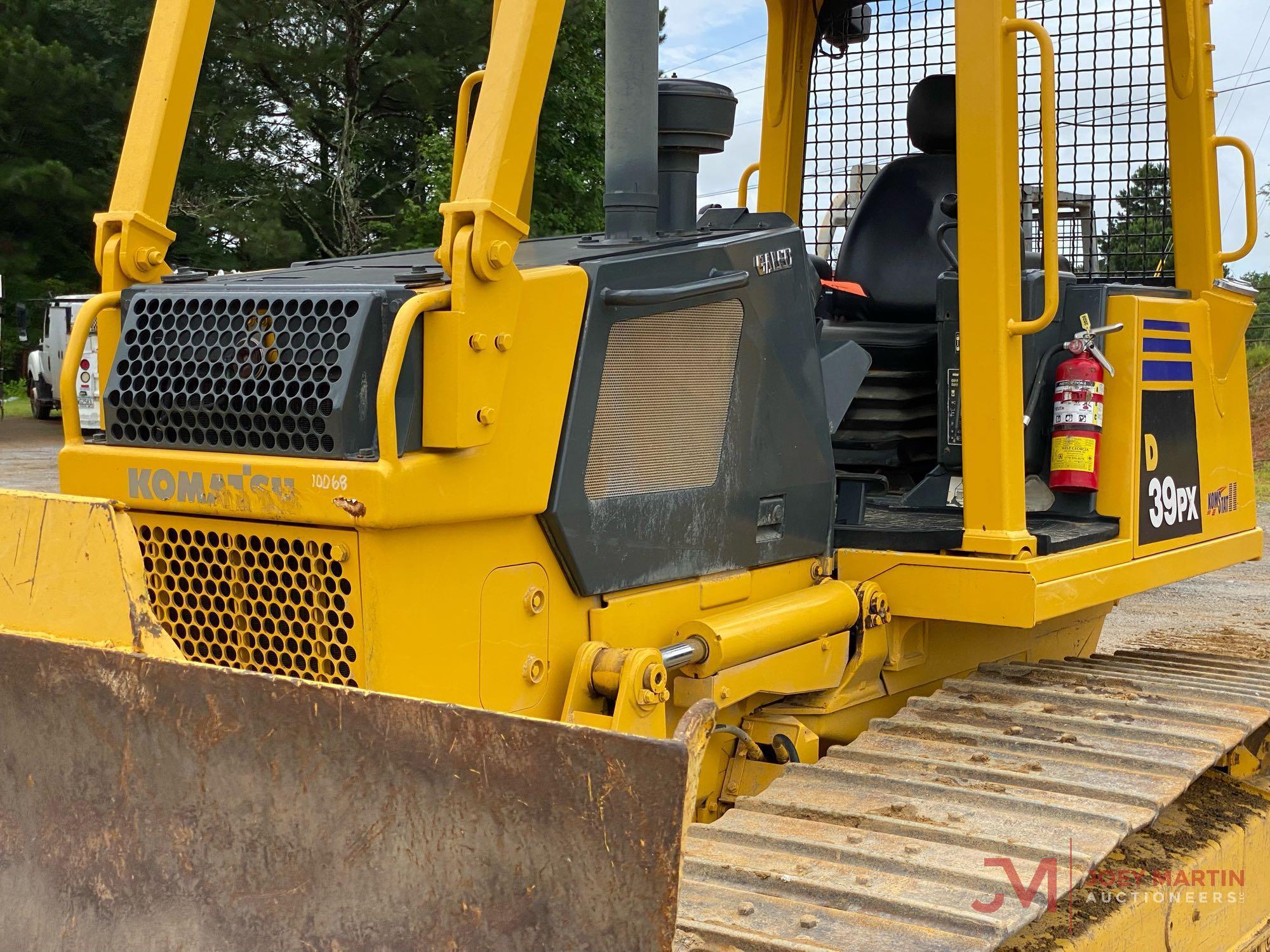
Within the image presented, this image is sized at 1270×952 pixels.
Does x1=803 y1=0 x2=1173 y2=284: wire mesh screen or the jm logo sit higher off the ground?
x1=803 y1=0 x2=1173 y2=284: wire mesh screen

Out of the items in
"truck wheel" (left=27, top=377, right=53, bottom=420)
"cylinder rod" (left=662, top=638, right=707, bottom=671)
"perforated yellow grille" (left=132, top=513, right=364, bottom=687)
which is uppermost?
"truck wheel" (left=27, top=377, right=53, bottom=420)

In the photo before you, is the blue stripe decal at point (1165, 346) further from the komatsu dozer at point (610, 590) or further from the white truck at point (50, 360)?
the white truck at point (50, 360)

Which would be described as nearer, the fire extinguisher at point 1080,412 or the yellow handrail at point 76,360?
the yellow handrail at point 76,360

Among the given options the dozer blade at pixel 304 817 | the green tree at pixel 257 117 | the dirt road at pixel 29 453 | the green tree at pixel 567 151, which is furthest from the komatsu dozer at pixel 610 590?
the green tree at pixel 257 117

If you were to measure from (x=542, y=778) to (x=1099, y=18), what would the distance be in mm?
3656

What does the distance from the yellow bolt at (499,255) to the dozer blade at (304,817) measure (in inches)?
31.8

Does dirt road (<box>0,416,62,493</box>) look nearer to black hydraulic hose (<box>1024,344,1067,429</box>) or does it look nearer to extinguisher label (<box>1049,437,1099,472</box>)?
black hydraulic hose (<box>1024,344,1067,429</box>)

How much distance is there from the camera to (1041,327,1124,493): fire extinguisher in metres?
4.03

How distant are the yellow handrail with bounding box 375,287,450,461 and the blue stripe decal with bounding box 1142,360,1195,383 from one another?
2538 mm

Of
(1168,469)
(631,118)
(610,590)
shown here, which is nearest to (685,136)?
(631,118)

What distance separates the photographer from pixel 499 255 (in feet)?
8.41

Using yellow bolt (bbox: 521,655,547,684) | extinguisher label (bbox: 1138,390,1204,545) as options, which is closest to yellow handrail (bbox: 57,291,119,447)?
yellow bolt (bbox: 521,655,547,684)

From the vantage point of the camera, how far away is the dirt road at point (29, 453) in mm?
15180

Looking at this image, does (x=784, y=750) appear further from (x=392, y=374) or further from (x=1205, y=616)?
(x=1205, y=616)
